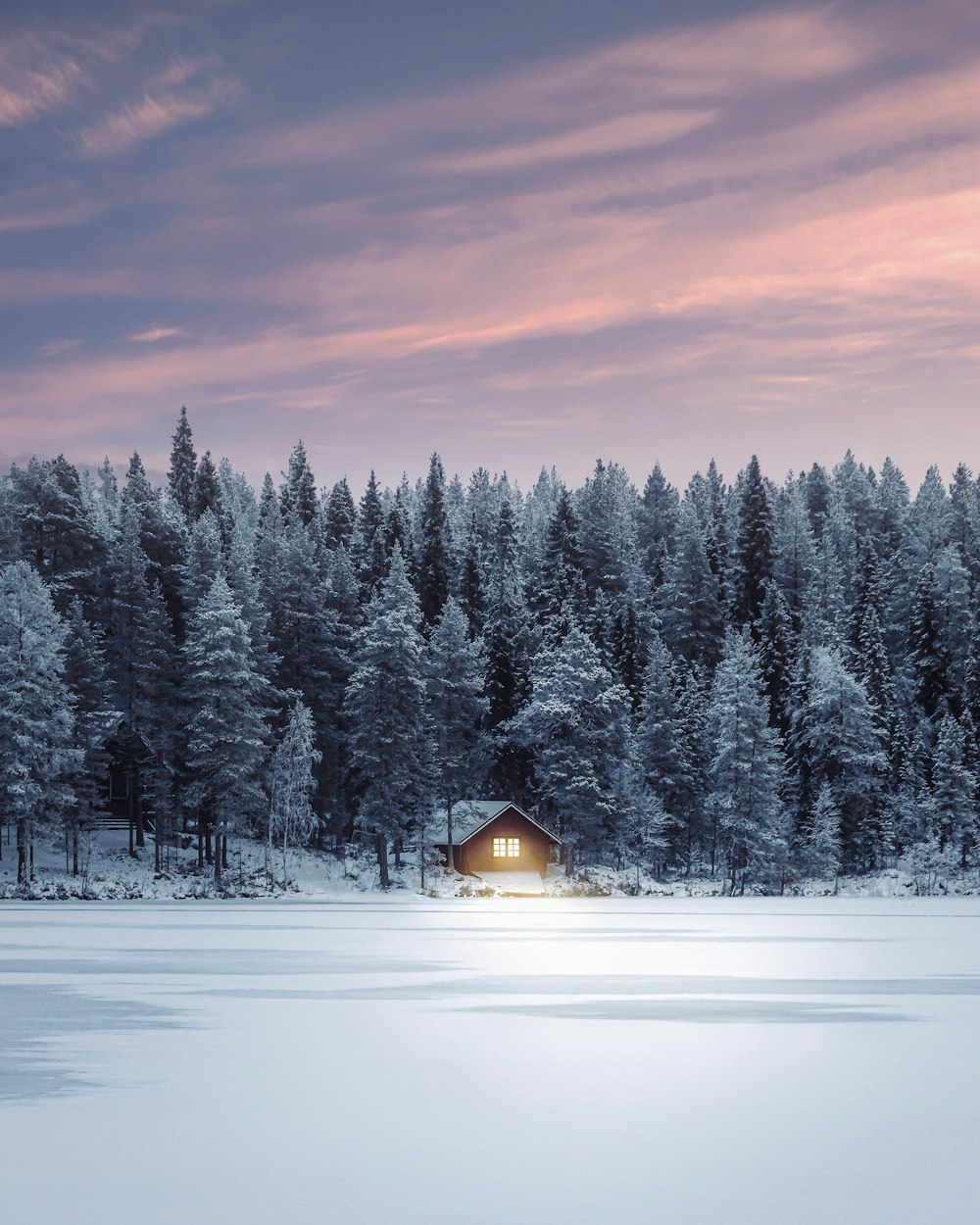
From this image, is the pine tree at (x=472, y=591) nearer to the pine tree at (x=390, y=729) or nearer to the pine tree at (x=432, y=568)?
the pine tree at (x=432, y=568)

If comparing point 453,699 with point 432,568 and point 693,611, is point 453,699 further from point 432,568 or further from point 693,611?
point 432,568

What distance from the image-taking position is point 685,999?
2394cm

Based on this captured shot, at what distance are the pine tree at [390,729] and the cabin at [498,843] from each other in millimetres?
6642

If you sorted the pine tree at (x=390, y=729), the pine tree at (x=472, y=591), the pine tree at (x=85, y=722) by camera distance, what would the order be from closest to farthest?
the pine tree at (x=85, y=722)
the pine tree at (x=390, y=729)
the pine tree at (x=472, y=591)

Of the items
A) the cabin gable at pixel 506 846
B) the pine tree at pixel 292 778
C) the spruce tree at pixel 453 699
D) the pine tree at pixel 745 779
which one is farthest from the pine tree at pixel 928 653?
the pine tree at pixel 292 778

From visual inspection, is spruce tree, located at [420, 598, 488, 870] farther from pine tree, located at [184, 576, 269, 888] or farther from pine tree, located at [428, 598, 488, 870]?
pine tree, located at [184, 576, 269, 888]

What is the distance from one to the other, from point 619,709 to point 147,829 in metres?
31.5

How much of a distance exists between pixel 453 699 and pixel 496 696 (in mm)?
7466

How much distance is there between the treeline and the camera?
71.9 meters

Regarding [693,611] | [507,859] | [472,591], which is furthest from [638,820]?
[472,591]

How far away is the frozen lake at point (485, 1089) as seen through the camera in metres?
10.9

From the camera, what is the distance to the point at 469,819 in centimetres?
8556

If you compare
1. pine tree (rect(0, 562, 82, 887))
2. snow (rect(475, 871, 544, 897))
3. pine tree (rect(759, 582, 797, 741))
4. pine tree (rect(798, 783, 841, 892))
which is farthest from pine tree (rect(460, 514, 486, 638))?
pine tree (rect(0, 562, 82, 887))

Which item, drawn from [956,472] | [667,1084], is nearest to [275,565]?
[667,1084]
